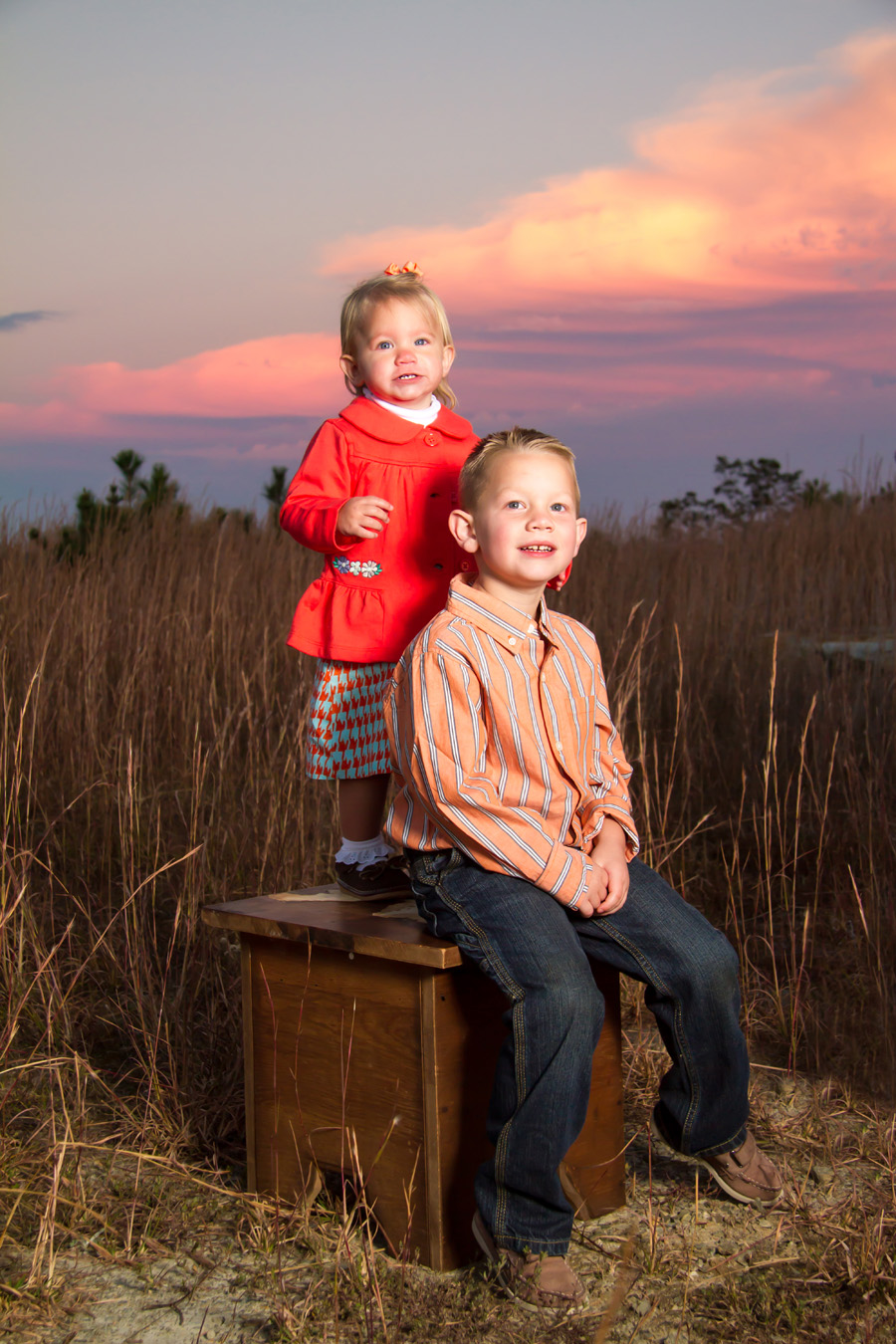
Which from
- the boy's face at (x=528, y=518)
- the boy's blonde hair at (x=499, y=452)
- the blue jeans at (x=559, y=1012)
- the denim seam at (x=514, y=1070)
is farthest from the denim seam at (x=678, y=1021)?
the boy's blonde hair at (x=499, y=452)

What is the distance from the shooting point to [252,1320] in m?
1.78

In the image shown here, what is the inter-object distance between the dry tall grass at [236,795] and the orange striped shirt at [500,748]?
797 millimetres

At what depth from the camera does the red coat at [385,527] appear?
2227 millimetres

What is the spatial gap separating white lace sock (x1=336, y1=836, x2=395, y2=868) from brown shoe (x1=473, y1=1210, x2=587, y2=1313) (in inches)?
28.9

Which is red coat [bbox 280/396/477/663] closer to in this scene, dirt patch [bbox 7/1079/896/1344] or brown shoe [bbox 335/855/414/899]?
brown shoe [bbox 335/855/414/899]

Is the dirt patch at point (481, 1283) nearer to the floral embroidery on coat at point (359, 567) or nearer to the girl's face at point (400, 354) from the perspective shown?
the floral embroidery on coat at point (359, 567)

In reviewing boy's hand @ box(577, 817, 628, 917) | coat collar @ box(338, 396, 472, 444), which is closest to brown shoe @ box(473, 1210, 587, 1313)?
boy's hand @ box(577, 817, 628, 917)

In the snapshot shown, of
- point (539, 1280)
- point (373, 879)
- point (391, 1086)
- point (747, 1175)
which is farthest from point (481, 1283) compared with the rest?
point (373, 879)

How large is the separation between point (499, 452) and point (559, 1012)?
2.96 feet

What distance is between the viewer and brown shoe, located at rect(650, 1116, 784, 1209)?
6.79 ft

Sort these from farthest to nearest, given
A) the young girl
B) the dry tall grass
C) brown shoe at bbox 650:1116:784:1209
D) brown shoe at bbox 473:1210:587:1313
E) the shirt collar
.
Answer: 1. the dry tall grass
2. the young girl
3. brown shoe at bbox 650:1116:784:1209
4. the shirt collar
5. brown shoe at bbox 473:1210:587:1313

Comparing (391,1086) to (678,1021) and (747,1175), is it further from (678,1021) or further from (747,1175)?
(747,1175)

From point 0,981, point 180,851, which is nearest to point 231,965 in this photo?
point 0,981

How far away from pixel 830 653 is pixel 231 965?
3090 millimetres
